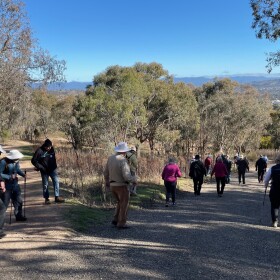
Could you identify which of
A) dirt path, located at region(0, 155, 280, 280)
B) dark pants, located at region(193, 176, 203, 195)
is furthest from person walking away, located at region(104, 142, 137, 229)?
dark pants, located at region(193, 176, 203, 195)

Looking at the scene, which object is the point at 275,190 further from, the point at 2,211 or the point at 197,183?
the point at 197,183

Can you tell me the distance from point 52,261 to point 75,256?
42cm

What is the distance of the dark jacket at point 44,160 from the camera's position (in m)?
9.96

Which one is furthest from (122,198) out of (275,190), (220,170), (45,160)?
(220,170)

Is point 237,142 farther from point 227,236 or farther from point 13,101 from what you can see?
point 227,236

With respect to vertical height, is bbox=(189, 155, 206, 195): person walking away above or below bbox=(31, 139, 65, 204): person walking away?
below

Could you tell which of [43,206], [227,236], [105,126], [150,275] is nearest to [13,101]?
[105,126]

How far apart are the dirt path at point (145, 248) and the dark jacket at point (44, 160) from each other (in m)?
1.01

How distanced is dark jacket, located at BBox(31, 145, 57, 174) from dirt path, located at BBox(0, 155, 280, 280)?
1.01 metres

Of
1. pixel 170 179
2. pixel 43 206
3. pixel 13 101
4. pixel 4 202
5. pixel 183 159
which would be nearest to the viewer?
pixel 4 202

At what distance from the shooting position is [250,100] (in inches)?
1794

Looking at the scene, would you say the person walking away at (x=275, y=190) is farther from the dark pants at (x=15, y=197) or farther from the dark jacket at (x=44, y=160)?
the dark pants at (x=15, y=197)

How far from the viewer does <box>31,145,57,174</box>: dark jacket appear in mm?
9961

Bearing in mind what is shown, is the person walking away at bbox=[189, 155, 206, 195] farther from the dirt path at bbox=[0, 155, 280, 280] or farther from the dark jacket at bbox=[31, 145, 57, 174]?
the dark jacket at bbox=[31, 145, 57, 174]
